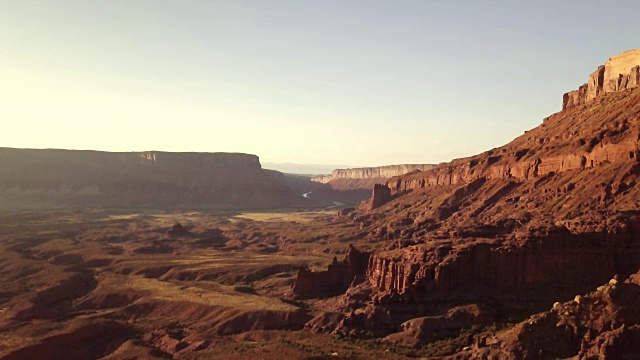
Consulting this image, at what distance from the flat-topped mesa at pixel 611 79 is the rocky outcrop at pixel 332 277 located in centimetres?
8925

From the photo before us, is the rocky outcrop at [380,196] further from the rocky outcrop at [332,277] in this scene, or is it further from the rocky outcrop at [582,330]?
the rocky outcrop at [582,330]

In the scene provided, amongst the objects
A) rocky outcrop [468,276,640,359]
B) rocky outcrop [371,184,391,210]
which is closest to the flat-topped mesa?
rocky outcrop [371,184,391,210]

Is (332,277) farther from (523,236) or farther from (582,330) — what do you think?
(582,330)

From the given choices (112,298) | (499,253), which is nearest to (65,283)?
(112,298)

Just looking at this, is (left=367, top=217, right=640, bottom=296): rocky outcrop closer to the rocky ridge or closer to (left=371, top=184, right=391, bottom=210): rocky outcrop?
the rocky ridge

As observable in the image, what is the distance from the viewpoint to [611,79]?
14538 cm

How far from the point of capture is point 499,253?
6097 cm

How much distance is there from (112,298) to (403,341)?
47122 mm

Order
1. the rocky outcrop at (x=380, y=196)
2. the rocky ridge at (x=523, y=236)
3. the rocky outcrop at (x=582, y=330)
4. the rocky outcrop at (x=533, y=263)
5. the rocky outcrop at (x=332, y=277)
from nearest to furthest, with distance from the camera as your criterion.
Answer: the rocky outcrop at (x=582, y=330)
the rocky ridge at (x=523, y=236)
the rocky outcrop at (x=533, y=263)
the rocky outcrop at (x=332, y=277)
the rocky outcrop at (x=380, y=196)

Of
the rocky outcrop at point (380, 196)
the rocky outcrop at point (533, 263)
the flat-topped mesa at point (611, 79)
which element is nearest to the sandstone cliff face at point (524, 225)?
the rocky outcrop at point (533, 263)

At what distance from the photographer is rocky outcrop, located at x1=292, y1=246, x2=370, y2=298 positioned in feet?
250

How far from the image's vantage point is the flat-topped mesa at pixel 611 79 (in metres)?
137

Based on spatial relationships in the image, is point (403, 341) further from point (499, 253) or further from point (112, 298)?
point (112, 298)

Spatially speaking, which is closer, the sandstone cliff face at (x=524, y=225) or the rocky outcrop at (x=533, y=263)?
the rocky outcrop at (x=533, y=263)
